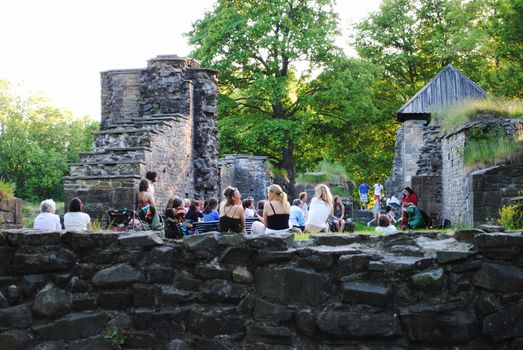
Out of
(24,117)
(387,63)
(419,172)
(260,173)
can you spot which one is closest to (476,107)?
(419,172)

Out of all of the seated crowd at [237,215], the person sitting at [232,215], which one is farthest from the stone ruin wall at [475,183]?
the person sitting at [232,215]

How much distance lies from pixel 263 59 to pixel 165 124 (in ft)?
57.7

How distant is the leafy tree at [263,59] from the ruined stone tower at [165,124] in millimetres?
11087

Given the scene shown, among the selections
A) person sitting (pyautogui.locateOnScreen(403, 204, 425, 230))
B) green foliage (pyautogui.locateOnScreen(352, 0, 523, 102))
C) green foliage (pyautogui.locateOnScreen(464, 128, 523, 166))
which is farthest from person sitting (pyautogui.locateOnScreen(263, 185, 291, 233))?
green foliage (pyautogui.locateOnScreen(352, 0, 523, 102))

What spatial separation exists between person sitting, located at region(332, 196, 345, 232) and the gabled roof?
14.0 m

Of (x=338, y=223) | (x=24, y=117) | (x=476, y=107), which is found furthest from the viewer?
(x=24, y=117)

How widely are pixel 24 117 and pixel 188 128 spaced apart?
158 ft

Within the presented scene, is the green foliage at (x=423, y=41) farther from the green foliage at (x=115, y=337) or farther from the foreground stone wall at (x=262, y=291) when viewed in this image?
the green foliage at (x=115, y=337)

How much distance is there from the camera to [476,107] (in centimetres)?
1738

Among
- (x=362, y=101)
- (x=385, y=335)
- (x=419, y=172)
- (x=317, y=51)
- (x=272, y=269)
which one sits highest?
(x=317, y=51)

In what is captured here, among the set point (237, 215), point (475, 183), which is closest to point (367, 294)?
point (237, 215)

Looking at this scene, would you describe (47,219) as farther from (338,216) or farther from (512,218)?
(338,216)

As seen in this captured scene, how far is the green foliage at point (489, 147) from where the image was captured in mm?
14211

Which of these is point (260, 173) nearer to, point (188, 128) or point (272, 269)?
point (188, 128)
